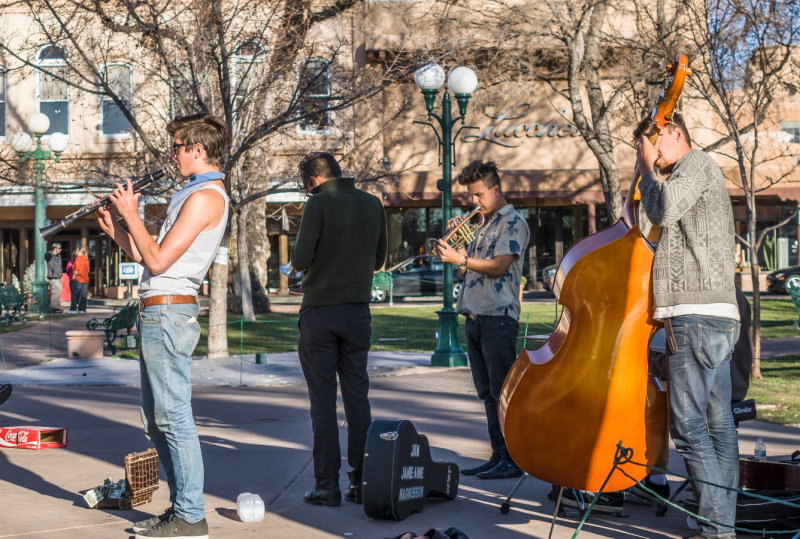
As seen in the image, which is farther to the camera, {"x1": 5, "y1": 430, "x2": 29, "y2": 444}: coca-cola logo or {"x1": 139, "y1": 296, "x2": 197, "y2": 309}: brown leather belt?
{"x1": 5, "y1": 430, "x2": 29, "y2": 444}: coca-cola logo

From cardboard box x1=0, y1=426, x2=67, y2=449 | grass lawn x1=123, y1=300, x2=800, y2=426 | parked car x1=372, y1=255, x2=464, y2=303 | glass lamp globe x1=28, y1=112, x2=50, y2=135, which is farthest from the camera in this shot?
parked car x1=372, y1=255, x2=464, y2=303

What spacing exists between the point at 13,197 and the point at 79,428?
25869 millimetres

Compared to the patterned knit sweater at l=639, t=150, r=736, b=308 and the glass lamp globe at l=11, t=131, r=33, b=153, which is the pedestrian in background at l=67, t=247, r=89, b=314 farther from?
the patterned knit sweater at l=639, t=150, r=736, b=308

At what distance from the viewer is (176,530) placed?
15.0 feet

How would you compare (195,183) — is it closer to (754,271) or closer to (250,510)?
(250,510)

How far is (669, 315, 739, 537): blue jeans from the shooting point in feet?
14.1

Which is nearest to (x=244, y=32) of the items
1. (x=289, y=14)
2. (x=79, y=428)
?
(x=289, y=14)

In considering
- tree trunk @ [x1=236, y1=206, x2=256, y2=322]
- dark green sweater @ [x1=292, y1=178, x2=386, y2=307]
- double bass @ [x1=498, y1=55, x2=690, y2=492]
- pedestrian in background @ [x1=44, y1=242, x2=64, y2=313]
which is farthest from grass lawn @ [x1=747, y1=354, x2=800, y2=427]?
pedestrian in background @ [x1=44, y1=242, x2=64, y2=313]

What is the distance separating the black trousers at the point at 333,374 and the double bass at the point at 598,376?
1394 mm

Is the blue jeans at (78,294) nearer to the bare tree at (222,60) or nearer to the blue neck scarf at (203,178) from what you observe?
the bare tree at (222,60)

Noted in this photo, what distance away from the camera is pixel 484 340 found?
240 inches

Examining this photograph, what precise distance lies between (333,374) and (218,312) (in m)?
8.80

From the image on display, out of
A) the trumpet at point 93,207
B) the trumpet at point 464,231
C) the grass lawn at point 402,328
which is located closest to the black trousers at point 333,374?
the trumpet at point 464,231

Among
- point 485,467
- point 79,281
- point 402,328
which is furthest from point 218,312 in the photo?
point 79,281
